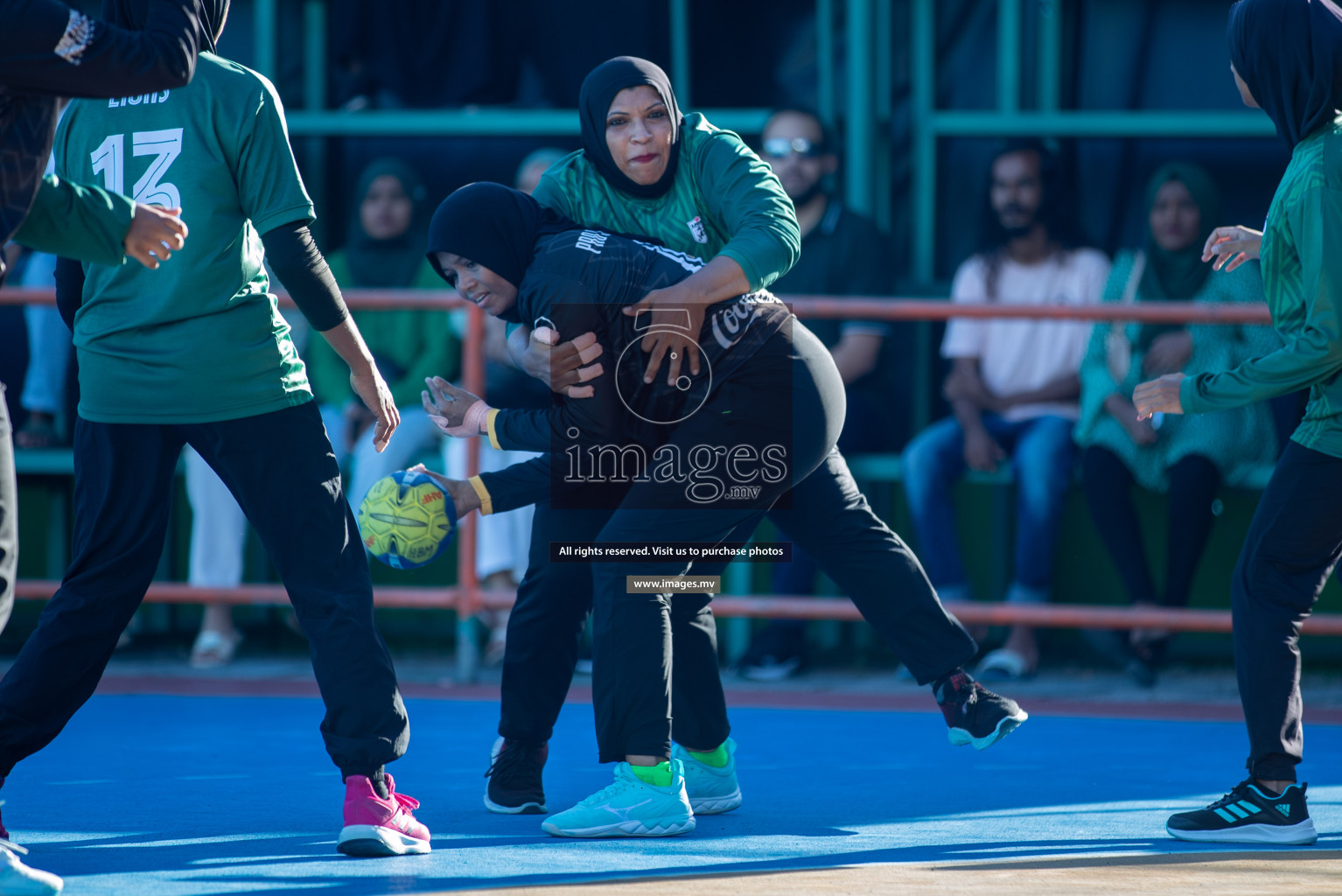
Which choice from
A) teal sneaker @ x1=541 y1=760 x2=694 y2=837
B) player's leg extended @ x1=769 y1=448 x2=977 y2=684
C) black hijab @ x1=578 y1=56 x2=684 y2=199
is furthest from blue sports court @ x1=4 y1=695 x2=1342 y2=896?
black hijab @ x1=578 y1=56 x2=684 y2=199

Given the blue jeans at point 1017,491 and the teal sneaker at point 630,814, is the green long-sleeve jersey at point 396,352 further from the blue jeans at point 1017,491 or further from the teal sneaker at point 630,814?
the teal sneaker at point 630,814

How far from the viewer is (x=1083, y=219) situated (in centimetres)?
709

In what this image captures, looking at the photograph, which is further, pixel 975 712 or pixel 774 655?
pixel 774 655

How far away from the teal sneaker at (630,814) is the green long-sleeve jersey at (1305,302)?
143 cm

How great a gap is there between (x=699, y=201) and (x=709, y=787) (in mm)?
1365

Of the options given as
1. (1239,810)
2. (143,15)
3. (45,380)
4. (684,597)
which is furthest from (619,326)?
(45,380)

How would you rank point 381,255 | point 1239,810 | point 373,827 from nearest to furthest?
point 373,827 → point 1239,810 → point 381,255

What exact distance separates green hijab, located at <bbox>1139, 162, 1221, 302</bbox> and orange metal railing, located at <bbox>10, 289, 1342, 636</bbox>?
20.4 inches

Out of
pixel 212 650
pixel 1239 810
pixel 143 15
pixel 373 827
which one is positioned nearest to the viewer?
pixel 143 15

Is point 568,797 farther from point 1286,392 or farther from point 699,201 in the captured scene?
point 1286,392

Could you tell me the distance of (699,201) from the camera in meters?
3.52

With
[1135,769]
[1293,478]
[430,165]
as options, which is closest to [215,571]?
[430,165]

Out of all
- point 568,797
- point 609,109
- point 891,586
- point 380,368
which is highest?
point 609,109

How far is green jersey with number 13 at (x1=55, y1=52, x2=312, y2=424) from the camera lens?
305cm
